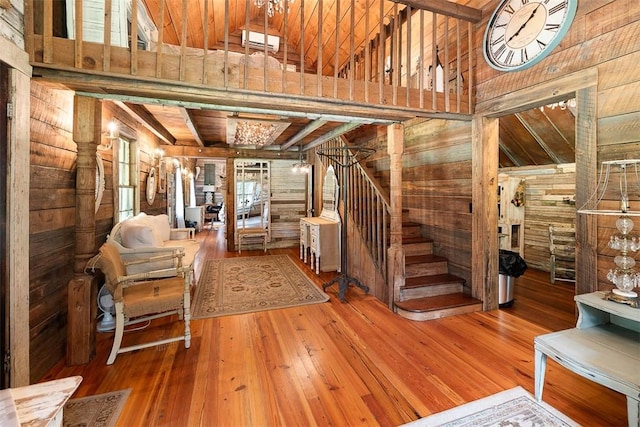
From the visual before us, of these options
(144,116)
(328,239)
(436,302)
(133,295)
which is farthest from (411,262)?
(144,116)

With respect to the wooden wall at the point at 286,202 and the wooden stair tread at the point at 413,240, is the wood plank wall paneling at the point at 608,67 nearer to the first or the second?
the wooden stair tread at the point at 413,240

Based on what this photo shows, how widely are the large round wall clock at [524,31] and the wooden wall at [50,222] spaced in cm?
394

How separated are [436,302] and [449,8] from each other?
10.4 feet

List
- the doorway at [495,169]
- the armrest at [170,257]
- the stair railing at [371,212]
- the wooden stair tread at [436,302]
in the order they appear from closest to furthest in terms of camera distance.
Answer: the doorway at [495,169] < the armrest at [170,257] < the wooden stair tread at [436,302] < the stair railing at [371,212]

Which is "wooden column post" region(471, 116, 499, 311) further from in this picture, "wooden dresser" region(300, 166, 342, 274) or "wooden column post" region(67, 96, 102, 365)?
"wooden column post" region(67, 96, 102, 365)

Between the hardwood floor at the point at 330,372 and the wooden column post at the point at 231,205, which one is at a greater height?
the wooden column post at the point at 231,205

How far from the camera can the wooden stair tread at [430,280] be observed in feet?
10.6

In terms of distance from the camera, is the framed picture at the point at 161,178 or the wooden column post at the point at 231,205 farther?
the wooden column post at the point at 231,205

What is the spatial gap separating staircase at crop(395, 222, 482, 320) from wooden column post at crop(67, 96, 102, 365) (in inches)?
111

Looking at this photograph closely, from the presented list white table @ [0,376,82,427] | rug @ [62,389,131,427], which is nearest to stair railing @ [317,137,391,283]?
rug @ [62,389,131,427]

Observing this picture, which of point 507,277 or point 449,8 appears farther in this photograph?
point 507,277

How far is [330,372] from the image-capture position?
6.71ft

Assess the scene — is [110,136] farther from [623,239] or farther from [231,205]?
[623,239]

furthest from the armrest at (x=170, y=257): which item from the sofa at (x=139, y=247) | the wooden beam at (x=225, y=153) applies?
the wooden beam at (x=225, y=153)
